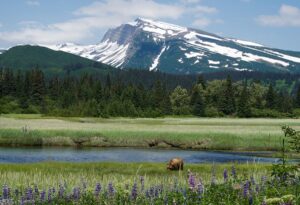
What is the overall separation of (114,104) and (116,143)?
213 ft

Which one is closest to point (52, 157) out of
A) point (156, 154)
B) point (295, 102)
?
point (156, 154)

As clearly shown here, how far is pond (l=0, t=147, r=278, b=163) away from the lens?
48188 mm

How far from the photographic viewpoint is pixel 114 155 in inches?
2089

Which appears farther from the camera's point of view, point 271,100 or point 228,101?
point 271,100

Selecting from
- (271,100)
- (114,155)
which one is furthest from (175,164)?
(271,100)

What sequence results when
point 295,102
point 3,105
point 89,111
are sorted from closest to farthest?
point 89,111 → point 3,105 → point 295,102

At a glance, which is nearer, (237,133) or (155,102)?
(237,133)

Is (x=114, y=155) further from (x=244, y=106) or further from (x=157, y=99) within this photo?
(x=157, y=99)

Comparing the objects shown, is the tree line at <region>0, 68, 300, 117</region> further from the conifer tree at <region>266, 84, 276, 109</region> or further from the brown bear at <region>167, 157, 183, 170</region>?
the brown bear at <region>167, 157, 183, 170</region>

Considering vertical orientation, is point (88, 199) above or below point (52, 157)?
above

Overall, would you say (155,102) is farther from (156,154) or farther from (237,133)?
(156,154)

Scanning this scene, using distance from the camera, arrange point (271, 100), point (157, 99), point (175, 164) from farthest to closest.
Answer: point (271, 100)
point (157, 99)
point (175, 164)

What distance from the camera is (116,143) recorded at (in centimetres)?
6500

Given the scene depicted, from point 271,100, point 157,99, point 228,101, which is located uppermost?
point 271,100
